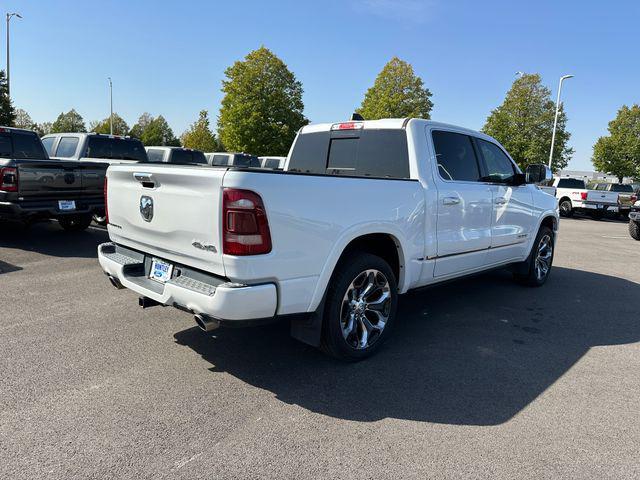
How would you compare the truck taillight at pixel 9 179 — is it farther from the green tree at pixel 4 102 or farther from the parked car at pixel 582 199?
the green tree at pixel 4 102

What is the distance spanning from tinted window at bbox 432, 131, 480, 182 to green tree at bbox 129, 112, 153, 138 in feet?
287

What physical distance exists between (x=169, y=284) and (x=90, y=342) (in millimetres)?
1342

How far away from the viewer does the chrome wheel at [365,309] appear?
3.63 m

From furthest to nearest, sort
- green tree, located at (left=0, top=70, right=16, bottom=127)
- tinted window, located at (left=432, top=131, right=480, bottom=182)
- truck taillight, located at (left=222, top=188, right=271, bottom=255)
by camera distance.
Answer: green tree, located at (left=0, top=70, right=16, bottom=127), tinted window, located at (left=432, top=131, right=480, bottom=182), truck taillight, located at (left=222, top=188, right=271, bottom=255)

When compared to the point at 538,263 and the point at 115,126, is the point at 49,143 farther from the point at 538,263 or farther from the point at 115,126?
the point at 115,126

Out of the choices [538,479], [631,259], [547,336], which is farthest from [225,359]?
[631,259]

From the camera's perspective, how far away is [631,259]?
9805 mm

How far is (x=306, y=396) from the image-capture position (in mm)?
3188

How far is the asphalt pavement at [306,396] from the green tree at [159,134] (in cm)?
7981

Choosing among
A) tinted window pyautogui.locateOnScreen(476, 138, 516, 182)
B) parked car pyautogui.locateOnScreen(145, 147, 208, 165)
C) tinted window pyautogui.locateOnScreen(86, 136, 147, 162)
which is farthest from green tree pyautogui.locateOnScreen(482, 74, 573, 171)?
tinted window pyautogui.locateOnScreen(476, 138, 516, 182)

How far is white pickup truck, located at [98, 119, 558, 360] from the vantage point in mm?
2857

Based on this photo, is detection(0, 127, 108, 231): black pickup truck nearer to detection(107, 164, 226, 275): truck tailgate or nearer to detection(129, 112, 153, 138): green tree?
detection(107, 164, 226, 275): truck tailgate

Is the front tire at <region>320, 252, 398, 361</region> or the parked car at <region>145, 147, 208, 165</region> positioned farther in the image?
the parked car at <region>145, 147, 208, 165</region>

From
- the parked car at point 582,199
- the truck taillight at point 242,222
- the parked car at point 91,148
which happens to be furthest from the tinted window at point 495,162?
the parked car at point 582,199
